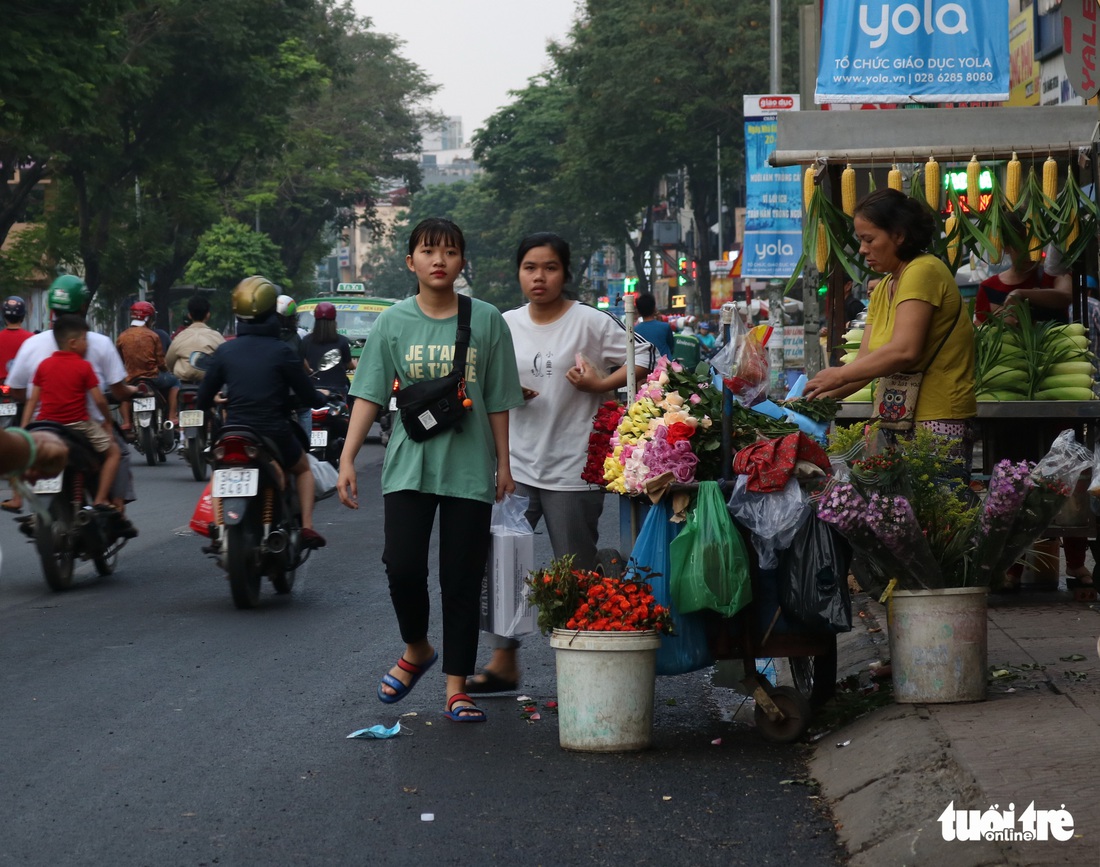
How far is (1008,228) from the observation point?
29.1 feet

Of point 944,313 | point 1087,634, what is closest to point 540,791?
point 944,313

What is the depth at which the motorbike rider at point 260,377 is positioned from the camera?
963 centimetres

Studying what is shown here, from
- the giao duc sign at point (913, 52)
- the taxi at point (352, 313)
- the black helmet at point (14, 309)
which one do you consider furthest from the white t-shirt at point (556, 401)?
the taxi at point (352, 313)

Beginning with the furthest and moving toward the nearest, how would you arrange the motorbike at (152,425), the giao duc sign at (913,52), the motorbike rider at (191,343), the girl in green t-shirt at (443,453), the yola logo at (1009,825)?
1. the motorbike at (152,425)
2. the motorbike rider at (191,343)
3. the giao duc sign at (913,52)
4. the girl in green t-shirt at (443,453)
5. the yola logo at (1009,825)

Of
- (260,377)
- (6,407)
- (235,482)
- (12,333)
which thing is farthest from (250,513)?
(6,407)

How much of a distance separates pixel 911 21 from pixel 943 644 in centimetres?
649

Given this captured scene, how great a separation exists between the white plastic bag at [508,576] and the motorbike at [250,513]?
2905 mm

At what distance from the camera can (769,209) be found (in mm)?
19406

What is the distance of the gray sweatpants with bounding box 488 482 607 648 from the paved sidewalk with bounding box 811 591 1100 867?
4.36 feet

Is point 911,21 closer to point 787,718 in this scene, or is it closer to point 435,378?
point 435,378

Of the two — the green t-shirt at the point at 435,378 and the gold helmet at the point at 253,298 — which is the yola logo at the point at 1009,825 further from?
the gold helmet at the point at 253,298

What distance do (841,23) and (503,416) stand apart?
19.3ft

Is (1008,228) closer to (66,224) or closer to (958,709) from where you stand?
(958,709)

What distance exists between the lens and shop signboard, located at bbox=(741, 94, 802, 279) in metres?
19.1
